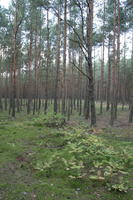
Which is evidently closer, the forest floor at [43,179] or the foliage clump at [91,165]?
the forest floor at [43,179]

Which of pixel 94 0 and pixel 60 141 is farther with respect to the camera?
pixel 94 0

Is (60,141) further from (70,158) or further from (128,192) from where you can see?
(128,192)

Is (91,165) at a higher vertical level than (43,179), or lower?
higher

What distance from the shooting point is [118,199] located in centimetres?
343

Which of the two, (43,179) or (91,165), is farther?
(91,165)

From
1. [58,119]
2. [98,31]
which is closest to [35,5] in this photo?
[98,31]

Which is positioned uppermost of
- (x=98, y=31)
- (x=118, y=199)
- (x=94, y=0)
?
(x=98, y=31)

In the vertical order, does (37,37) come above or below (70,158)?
above

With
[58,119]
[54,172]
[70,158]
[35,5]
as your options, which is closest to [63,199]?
[54,172]

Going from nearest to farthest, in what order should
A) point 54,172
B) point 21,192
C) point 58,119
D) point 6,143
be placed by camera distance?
point 21,192, point 54,172, point 6,143, point 58,119

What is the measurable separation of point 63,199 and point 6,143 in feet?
12.6

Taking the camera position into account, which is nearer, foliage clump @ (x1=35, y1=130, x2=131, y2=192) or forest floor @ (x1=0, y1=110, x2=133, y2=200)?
forest floor @ (x1=0, y1=110, x2=133, y2=200)

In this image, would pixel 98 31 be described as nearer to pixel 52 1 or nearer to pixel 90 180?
pixel 52 1

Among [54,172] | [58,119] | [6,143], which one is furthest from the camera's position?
[58,119]
